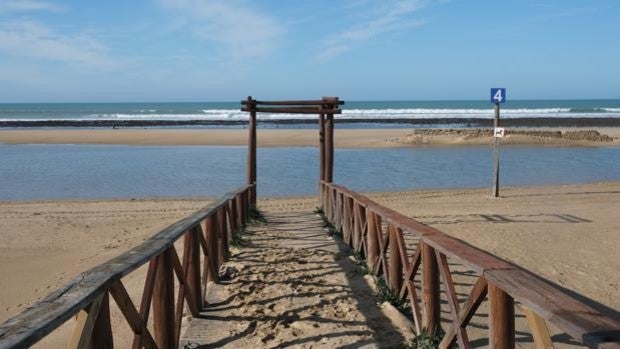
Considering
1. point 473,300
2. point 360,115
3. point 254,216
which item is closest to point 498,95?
point 254,216

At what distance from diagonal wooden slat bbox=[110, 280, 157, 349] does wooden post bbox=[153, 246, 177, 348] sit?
1.12ft

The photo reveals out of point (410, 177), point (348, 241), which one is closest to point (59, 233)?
point (348, 241)

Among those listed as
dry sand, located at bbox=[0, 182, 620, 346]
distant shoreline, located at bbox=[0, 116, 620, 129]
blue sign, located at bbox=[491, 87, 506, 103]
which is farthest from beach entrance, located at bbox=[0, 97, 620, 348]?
distant shoreline, located at bbox=[0, 116, 620, 129]

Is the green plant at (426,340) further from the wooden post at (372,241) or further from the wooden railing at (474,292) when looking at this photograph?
the wooden post at (372,241)

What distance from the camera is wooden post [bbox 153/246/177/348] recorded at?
13.8ft

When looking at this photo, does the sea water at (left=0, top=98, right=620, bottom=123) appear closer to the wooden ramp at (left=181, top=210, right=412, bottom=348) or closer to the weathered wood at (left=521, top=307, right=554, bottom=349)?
the wooden ramp at (left=181, top=210, right=412, bottom=348)

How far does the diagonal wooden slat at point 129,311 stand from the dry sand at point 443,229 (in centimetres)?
247

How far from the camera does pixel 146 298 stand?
379 cm

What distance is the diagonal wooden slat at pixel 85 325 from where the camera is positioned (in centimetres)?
253

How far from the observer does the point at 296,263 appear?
773 cm

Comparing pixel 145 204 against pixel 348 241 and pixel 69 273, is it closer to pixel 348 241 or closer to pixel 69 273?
pixel 69 273

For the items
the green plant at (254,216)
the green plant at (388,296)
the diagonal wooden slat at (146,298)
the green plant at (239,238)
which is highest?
the diagonal wooden slat at (146,298)

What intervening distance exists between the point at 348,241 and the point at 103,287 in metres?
6.28

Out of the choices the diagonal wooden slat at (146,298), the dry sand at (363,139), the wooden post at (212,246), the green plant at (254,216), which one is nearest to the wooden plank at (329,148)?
the green plant at (254,216)
